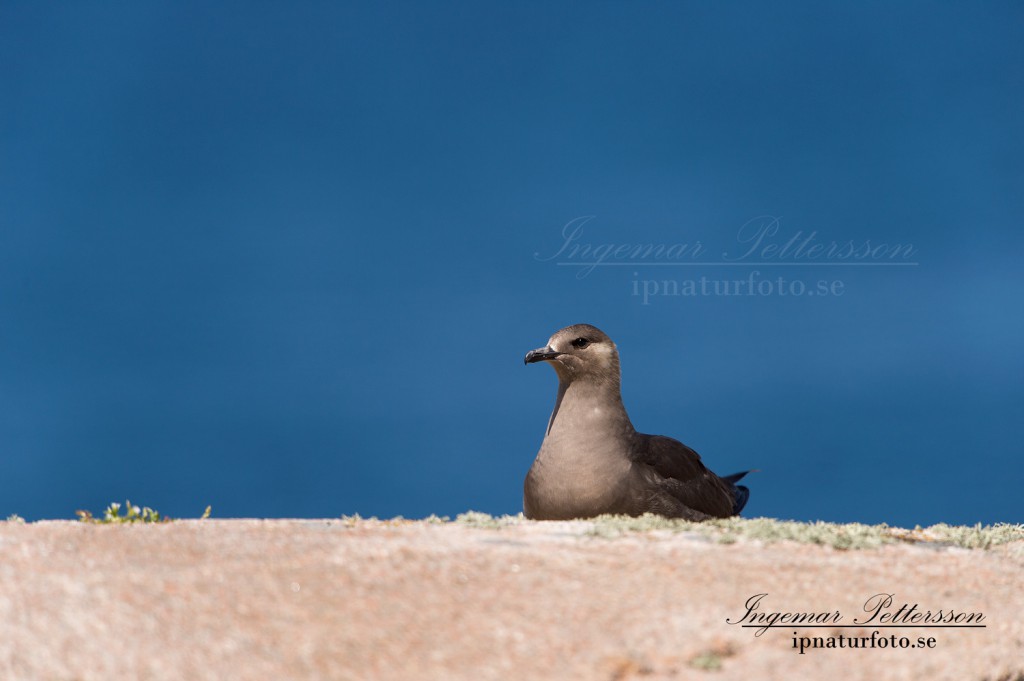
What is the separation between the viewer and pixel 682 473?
9391 mm

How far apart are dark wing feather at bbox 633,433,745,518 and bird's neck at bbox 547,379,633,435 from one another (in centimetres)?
30

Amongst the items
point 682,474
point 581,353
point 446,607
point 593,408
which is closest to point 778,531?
point 682,474

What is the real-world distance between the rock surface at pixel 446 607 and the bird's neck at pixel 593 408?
2.04 meters

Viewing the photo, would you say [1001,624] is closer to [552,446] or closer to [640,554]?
[640,554]

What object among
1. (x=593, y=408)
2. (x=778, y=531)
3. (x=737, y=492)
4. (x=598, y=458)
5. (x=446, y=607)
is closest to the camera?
(x=446, y=607)

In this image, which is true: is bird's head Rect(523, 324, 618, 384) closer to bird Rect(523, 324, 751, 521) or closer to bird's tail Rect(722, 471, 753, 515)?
bird Rect(523, 324, 751, 521)

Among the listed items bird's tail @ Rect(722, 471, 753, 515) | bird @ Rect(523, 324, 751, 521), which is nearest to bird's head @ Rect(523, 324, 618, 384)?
bird @ Rect(523, 324, 751, 521)

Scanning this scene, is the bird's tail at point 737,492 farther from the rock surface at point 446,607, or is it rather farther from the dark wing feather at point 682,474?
the rock surface at point 446,607

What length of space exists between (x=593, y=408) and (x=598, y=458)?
1.85 ft

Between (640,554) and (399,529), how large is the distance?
2032 mm

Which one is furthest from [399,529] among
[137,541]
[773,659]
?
[773,659]

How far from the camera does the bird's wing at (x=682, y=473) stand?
9188 mm

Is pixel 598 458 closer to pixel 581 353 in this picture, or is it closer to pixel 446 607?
pixel 581 353

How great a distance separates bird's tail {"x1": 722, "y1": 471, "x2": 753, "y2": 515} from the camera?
10531 millimetres
